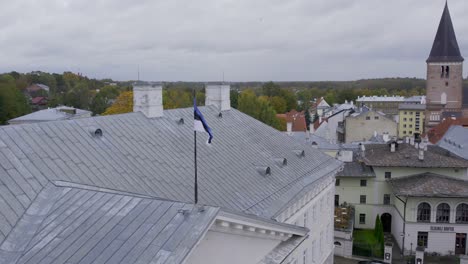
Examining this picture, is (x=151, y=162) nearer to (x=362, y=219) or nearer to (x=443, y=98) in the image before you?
(x=362, y=219)

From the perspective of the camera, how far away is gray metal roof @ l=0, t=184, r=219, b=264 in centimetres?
916

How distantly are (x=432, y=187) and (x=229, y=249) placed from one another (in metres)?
29.2

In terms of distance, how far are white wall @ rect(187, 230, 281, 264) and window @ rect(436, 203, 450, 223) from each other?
2750 cm

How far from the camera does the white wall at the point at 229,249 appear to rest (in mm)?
10539

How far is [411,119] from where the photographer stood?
328ft

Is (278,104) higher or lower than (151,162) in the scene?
lower

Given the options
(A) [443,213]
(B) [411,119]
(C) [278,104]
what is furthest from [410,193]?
(C) [278,104]

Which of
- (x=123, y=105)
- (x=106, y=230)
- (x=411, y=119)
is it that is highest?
(x=123, y=105)

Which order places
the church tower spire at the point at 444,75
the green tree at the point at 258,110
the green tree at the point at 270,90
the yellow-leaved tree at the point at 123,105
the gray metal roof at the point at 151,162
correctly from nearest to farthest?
the gray metal roof at the point at 151,162 → the yellow-leaved tree at the point at 123,105 → the green tree at the point at 258,110 → the church tower spire at the point at 444,75 → the green tree at the point at 270,90

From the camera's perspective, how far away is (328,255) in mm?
30281

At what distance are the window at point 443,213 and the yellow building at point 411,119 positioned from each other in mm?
65756

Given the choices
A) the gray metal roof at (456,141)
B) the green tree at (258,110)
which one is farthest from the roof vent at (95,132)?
the green tree at (258,110)

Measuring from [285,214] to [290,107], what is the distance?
106 meters

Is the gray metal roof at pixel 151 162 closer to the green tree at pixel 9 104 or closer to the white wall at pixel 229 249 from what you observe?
the white wall at pixel 229 249
